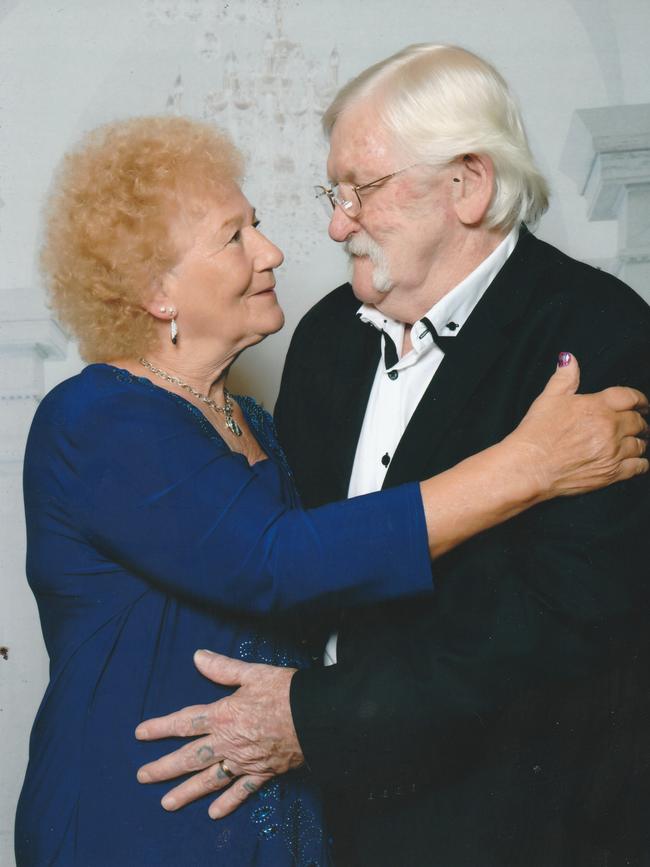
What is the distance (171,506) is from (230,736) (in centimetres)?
39

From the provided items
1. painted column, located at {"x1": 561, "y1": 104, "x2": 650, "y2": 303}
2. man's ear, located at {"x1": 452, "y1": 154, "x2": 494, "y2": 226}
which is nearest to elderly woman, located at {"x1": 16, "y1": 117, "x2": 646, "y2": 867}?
man's ear, located at {"x1": 452, "y1": 154, "x2": 494, "y2": 226}

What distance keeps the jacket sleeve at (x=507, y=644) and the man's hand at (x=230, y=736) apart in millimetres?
54

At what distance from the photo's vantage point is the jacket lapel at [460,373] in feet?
5.79

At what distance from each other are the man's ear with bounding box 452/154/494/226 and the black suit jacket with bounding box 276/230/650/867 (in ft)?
0.35

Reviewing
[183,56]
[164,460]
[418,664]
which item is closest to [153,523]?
[164,460]

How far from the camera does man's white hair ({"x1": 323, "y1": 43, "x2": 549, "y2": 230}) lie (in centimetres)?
185

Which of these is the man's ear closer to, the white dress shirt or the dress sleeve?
the white dress shirt

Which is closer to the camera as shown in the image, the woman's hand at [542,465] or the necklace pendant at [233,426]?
the woman's hand at [542,465]

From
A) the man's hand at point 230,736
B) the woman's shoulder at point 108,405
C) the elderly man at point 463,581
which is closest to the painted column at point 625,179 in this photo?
the elderly man at point 463,581

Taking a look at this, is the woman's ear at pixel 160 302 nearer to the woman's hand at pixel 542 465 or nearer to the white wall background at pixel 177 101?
the woman's hand at pixel 542 465

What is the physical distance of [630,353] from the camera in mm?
1662

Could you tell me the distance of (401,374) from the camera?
1.99 m

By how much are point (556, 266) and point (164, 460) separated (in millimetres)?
746

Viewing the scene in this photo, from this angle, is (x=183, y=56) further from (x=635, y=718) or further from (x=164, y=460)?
(x=635, y=718)
